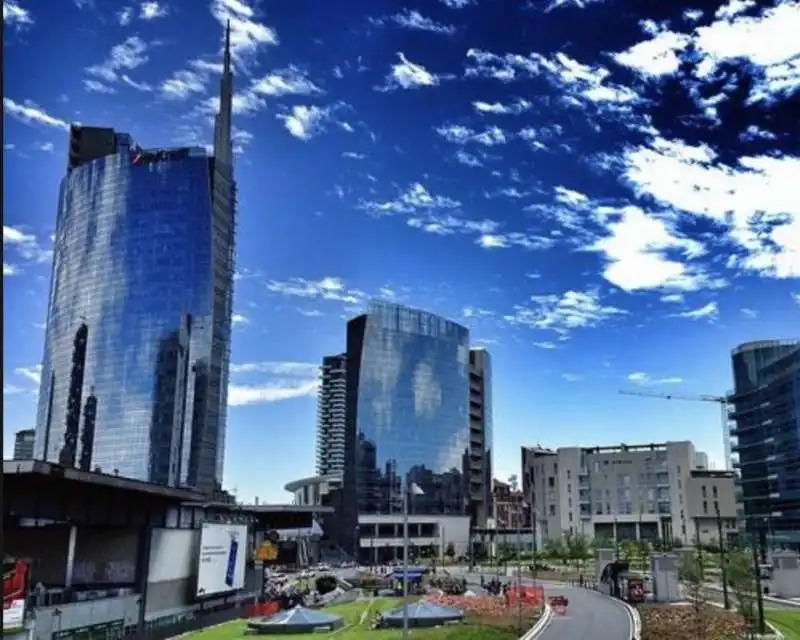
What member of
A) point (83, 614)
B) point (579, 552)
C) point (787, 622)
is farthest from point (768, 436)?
point (83, 614)

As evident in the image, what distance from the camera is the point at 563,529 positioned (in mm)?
197625

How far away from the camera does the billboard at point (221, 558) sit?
62.9m

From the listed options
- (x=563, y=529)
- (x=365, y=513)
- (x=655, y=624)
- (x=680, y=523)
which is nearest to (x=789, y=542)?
(x=680, y=523)

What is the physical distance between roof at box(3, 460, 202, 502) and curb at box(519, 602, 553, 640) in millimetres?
24603

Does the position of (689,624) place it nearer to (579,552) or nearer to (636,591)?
(636,591)

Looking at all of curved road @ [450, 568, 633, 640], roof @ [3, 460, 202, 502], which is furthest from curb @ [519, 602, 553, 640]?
roof @ [3, 460, 202, 502]

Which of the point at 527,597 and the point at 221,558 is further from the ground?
the point at 221,558

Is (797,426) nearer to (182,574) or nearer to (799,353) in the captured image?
(799,353)

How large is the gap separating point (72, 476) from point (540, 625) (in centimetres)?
3106

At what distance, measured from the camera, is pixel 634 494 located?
19138 cm

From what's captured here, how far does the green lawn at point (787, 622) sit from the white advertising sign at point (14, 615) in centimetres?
→ 4032

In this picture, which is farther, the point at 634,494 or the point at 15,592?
the point at 634,494

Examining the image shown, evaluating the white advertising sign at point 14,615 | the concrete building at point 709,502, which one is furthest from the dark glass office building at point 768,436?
the white advertising sign at point 14,615

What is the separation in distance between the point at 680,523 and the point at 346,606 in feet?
454
